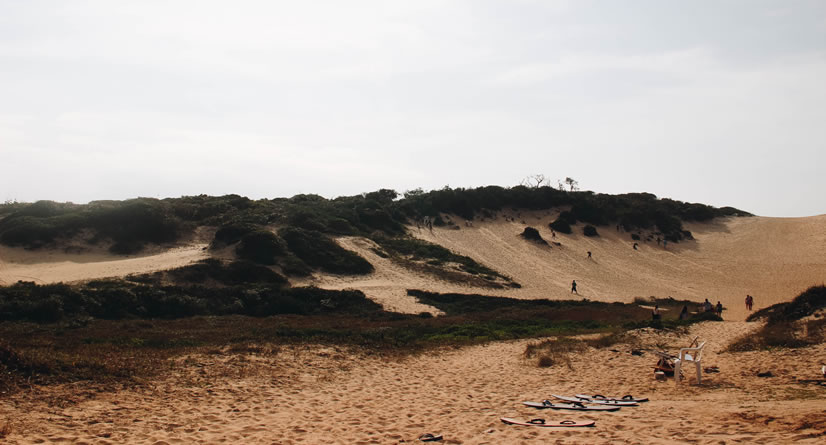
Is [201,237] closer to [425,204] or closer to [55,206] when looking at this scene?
[55,206]

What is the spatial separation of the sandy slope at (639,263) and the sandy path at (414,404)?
58.6 ft

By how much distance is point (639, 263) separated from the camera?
53594 millimetres

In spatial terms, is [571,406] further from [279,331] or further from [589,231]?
[589,231]

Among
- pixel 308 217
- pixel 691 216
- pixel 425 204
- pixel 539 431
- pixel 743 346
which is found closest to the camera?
pixel 539 431

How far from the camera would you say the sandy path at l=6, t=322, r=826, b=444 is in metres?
7.84

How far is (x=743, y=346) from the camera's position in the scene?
1520cm

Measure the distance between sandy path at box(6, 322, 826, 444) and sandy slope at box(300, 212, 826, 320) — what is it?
703 inches

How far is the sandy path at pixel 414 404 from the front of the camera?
784cm

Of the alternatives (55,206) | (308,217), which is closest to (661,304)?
(308,217)

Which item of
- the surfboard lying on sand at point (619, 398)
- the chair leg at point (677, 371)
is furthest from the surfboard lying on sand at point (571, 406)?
the chair leg at point (677, 371)

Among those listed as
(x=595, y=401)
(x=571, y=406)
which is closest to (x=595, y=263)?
(x=595, y=401)

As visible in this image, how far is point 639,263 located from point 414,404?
158ft

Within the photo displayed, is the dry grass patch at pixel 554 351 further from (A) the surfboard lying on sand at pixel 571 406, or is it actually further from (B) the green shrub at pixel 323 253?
(B) the green shrub at pixel 323 253

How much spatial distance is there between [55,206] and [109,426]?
41386 millimetres
